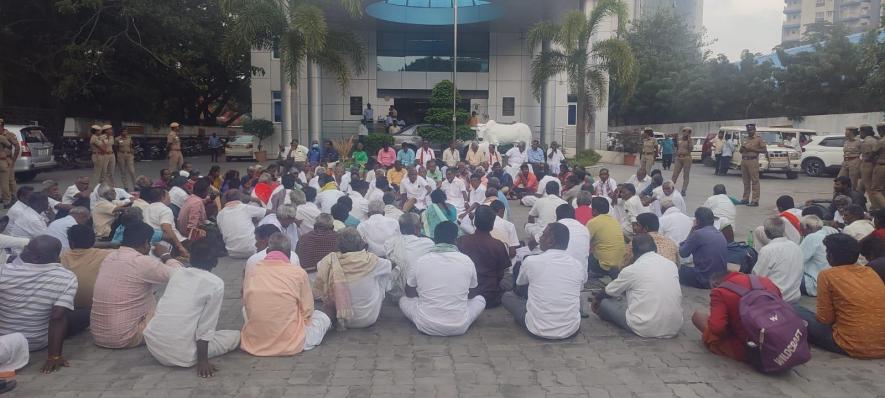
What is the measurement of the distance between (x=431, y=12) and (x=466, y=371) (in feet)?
84.5

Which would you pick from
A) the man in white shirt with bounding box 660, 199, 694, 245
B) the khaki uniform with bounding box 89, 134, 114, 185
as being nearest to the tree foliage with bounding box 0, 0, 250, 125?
the khaki uniform with bounding box 89, 134, 114, 185

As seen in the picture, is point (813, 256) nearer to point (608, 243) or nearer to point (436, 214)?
point (608, 243)

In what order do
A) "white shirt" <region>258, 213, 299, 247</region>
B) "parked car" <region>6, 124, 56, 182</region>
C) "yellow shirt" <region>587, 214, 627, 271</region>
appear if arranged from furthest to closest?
"parked car" <region>6, 124, 56, 182</region> → "white shirt" <region>258, 213, 299, 247</region> → "yellow shirt" <region>587, 214, 627, 271</region>

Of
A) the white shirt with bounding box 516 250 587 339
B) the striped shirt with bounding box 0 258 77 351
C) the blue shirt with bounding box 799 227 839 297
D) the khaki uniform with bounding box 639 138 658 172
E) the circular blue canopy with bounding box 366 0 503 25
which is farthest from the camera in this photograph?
the circular blue canopy with bounding box 366 0 503 25

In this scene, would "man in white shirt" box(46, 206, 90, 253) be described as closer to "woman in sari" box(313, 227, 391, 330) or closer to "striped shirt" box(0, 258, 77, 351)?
"striped shirt" box(0, 258, 77, 351)

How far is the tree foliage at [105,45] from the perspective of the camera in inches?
893

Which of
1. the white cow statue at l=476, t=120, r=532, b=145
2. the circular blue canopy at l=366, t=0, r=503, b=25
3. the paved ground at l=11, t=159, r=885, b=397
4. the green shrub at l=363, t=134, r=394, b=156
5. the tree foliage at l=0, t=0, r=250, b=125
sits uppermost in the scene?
the circular blue canopy at l=366, t=0, r=503, b=25

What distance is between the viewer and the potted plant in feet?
90.9

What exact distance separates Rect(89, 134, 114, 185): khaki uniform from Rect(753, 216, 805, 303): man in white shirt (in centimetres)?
1409

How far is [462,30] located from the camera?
3077cm

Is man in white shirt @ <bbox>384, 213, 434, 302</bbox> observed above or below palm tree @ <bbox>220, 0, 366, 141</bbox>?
below

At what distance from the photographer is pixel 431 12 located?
29234 mm

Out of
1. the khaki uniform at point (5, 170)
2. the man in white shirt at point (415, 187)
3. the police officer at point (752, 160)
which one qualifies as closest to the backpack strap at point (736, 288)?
the man in white shirt at point (415, 187)

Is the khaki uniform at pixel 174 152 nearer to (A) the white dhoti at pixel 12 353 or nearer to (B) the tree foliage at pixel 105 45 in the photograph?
(B) the tree foliage at pixel 105 45
